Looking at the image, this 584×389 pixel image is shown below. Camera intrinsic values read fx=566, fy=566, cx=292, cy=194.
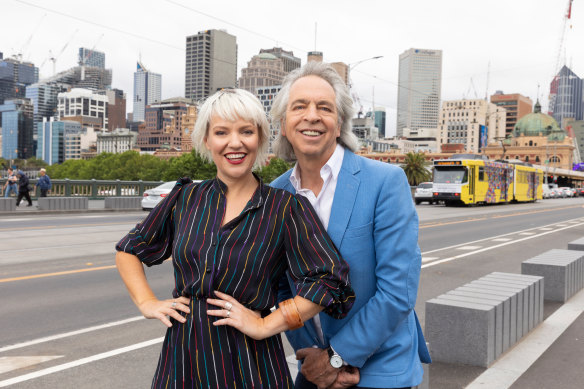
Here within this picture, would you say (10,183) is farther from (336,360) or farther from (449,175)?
(336,360)

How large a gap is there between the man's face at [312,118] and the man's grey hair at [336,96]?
0.11ft

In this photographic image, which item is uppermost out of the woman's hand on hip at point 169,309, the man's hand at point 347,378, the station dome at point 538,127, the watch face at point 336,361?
the station dome at point 538,127

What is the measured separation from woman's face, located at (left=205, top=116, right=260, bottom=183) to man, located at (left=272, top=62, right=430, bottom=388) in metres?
0.22

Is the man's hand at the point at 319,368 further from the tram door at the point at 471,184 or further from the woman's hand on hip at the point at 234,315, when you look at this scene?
the tram door at the point at 471,184

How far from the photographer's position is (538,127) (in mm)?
151875

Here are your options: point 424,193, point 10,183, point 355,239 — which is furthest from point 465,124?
point 355,239

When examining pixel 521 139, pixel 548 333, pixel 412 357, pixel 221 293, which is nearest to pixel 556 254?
pixel 548 333

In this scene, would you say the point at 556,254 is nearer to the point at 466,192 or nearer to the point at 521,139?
the point at 466,192

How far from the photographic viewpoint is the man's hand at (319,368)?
82.7 inches

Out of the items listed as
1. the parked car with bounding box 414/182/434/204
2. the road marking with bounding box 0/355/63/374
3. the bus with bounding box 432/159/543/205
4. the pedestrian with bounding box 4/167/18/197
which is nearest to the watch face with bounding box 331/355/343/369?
the road marking with bounding box 0/355/63/374

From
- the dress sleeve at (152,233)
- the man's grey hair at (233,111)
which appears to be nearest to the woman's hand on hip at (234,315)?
the dress sleeve at (152,233)

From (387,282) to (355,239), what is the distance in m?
0.20

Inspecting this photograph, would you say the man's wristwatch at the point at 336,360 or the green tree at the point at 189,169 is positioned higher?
the green tree at the point at 189,169

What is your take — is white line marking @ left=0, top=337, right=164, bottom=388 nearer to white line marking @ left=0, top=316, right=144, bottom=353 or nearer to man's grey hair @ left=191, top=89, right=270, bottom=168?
white line marking @ left=0, top=316, right=144, bottom=353
